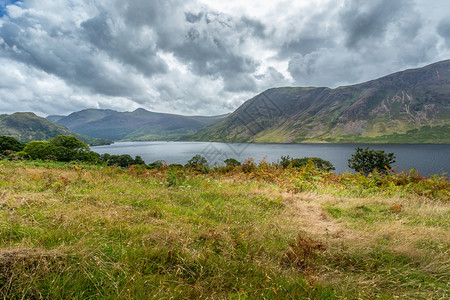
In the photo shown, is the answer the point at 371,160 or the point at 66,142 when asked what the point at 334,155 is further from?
the point at 66,142

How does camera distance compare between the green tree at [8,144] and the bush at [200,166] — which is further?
the green tree at [8,144]

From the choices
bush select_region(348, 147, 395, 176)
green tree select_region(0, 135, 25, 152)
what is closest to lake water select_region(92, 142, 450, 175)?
bush select_region(348, 147, 395, 176)

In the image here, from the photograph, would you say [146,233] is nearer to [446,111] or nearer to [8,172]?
[8,172]

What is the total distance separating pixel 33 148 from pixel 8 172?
36.7 m

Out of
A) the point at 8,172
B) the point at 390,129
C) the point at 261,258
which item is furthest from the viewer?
the point at 390,129

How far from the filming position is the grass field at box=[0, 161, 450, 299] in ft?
7.21

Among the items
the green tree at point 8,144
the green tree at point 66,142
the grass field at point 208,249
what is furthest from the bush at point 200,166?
the green tree at point 66,142

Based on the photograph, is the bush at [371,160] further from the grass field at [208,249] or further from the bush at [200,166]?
the grass field at [208,249]

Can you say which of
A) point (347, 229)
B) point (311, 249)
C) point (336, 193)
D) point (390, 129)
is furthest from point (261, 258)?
point (390, 129)

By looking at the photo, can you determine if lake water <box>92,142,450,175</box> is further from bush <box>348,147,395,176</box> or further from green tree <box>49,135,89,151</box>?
green tree <box>49,135,89,151</box>

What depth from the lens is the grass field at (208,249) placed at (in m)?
2.20

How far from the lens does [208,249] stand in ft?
9.66

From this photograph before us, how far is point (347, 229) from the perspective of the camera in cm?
437

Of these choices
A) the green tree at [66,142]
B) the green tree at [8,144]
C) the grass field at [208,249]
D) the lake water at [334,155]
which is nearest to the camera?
the grass field at [208,249]
